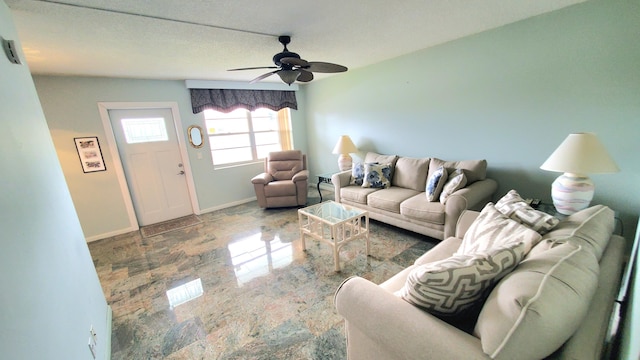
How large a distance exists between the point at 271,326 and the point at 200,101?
149 inches

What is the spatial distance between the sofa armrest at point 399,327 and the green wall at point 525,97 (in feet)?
8.46

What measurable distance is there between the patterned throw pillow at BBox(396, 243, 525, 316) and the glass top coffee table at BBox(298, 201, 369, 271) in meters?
1.39

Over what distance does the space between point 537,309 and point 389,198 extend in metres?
2.37

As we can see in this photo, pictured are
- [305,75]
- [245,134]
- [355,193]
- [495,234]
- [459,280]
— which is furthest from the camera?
[245,134]

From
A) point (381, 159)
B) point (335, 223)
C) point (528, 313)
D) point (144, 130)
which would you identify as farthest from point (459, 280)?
point (144, 130)

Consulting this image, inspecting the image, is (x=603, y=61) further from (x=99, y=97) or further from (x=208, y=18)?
(x=99, y=97)

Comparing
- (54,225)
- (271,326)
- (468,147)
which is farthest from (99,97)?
(468,147)

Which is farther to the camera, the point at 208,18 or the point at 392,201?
the point at 392,201

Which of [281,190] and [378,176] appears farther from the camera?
[281,190]

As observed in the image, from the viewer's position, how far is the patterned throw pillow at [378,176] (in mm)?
3498

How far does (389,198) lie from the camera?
121 inches

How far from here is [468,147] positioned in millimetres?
3102

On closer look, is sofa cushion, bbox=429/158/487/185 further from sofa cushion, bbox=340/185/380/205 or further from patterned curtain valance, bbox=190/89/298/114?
patterned curtain valance, bbox=190/89/298/114

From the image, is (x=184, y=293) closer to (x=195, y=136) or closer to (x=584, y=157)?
(x=195, y=136)
